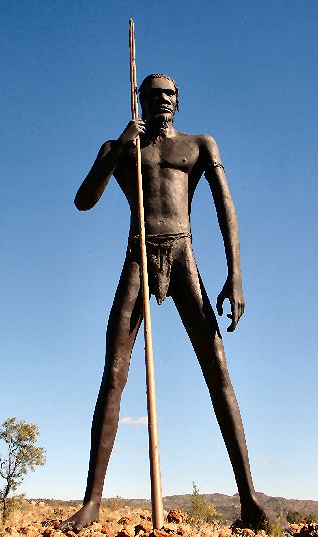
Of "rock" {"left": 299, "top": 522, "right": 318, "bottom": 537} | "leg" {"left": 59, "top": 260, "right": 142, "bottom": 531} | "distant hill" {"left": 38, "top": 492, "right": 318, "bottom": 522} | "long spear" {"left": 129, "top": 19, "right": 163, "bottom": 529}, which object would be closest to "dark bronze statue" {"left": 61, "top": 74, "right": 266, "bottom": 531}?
"leg" {"left": 59, "top": 260, "right": 142, "bottom": 531}

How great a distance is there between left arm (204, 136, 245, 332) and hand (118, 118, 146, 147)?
0.76 metres

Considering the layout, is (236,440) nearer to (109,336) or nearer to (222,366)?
(222,366)

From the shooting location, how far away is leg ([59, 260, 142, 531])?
14.1 feet

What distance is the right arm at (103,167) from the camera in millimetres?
4934

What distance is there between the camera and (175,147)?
538cm

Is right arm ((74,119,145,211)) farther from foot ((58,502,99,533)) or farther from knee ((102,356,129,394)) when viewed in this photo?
foot ((58,502,99,533))

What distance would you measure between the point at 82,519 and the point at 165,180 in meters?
2.90

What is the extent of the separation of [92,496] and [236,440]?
1183 mm

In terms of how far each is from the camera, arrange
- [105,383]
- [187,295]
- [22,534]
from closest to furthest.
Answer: [22,534]
[105,383]
[187,295]

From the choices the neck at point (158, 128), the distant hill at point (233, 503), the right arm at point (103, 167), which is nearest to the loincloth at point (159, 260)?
the right arm at point (103, 167)

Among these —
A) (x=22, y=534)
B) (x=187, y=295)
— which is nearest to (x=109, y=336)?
(x=187, y=295)

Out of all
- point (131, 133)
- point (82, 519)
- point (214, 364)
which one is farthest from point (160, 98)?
point (82, 519)

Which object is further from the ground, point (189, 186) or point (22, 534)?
point (189, 186)

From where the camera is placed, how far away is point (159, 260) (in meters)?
4.97
